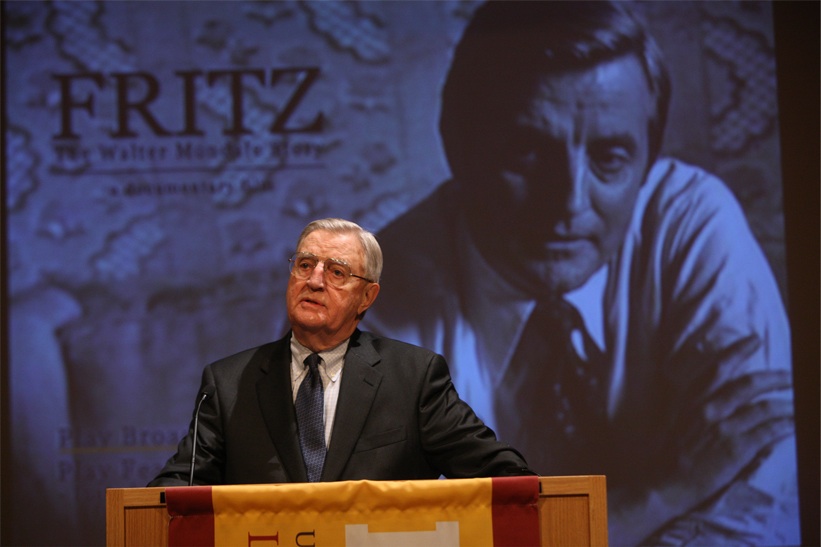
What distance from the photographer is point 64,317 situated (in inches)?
157

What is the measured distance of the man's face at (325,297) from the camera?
2430 millimetres

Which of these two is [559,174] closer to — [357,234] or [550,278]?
[550,278]

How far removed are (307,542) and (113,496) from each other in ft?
1.38

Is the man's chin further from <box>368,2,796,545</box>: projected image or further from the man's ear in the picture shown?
the man's ear

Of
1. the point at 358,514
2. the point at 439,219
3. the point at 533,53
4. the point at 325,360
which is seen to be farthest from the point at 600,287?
the point at 358,514

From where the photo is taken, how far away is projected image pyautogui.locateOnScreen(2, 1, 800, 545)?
3.92 m

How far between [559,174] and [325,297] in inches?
75.3

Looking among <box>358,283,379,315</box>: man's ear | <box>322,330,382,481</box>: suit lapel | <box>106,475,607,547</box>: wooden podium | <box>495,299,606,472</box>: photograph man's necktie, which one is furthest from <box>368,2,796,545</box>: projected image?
<box>106,475,607,547</box>: wooden podium

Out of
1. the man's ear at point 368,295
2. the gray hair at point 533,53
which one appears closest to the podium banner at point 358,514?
the man's ear at point 368,295

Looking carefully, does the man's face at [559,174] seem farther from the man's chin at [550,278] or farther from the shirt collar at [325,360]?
the shirt collar at [325,360]

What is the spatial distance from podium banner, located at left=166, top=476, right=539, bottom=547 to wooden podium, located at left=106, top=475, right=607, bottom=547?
0.04 meters

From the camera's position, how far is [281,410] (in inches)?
93.6

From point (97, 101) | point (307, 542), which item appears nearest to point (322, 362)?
point (307, 542)

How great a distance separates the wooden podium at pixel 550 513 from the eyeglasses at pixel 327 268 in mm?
823
